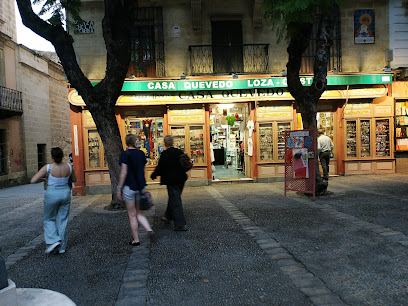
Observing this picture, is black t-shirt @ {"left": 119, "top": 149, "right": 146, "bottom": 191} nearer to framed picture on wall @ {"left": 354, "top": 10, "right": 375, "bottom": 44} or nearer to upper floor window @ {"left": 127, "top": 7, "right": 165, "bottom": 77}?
upper floor window @ {"left": 127, "top": 7, "right": 165, "bottom": 77}

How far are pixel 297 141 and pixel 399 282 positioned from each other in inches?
216

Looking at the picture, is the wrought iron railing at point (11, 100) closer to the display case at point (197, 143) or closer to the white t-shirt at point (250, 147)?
the display case at point (197, 143)

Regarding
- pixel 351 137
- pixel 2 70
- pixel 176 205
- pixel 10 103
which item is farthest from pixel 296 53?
pixel 2 70

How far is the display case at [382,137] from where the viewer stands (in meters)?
13.2

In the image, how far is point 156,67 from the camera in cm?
1258

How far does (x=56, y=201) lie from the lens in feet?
16.7

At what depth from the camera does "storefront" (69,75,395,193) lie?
11969 mm

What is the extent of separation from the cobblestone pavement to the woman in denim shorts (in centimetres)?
43

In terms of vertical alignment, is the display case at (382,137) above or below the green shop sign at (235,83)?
below

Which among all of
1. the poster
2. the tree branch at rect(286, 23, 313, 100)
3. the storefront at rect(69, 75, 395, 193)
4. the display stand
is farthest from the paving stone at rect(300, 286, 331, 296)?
the storefront at rect(69, 75, 395, 193)

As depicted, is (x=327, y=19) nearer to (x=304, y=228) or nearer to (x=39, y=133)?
(x=304, y=228)

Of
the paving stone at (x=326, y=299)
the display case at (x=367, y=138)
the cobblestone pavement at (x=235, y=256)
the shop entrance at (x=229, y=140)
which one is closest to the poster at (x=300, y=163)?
the cobblestone pavement at (x=235, y=256)

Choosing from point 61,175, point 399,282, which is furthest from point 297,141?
point 61,175

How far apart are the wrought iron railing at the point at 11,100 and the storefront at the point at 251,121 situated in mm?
6975
